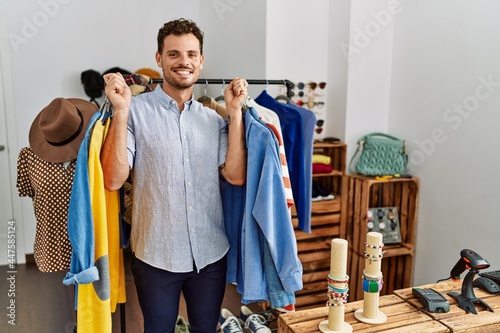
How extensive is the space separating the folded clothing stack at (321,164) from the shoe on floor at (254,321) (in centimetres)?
100

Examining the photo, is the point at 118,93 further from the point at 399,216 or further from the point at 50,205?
the point at 399,216

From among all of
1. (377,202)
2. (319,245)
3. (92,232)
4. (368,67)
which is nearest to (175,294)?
(92,232)

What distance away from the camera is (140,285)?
1563 mm

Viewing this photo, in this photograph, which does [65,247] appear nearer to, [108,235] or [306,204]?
[108,235]

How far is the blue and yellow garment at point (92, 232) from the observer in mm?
1382

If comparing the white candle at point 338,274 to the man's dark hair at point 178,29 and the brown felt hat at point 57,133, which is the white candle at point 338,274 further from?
the brown felt hat at point 57,133

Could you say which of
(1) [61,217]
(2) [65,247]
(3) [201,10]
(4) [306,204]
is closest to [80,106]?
(1) [61,217]

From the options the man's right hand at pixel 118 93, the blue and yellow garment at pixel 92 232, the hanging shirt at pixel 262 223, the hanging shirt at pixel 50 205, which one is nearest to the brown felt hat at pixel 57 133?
the hanging shirt at pixel 50 205

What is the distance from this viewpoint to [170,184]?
149 cm

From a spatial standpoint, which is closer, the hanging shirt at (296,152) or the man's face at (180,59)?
the man's face at (180,59)

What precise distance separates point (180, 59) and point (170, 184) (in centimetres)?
43

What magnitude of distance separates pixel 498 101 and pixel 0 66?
11.6 ft

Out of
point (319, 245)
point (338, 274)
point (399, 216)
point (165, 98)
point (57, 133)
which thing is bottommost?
point (319, 245)

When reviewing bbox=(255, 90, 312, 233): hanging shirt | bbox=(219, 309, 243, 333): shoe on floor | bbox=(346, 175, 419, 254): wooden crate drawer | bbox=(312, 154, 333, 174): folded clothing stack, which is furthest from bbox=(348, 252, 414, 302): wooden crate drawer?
bbox=(219, 309, 243, 333): shoe on floor
